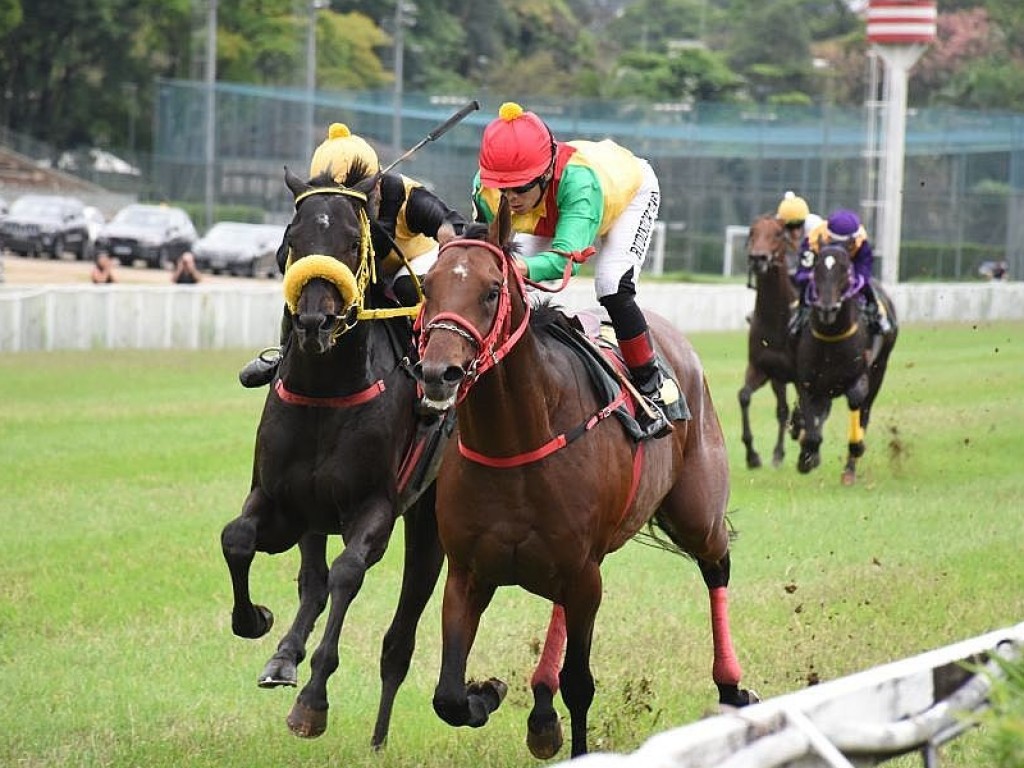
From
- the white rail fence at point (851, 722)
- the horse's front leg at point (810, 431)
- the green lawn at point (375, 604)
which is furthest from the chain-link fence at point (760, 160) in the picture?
the white rail fence at point (851, 722)

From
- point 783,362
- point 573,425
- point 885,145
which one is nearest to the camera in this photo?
point 573,425

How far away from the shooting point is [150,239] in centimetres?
4556

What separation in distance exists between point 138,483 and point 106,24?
5094 centimetres

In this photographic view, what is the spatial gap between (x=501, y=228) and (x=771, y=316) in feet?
36.6

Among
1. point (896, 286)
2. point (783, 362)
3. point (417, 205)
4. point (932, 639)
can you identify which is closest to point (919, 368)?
point (896, 286)

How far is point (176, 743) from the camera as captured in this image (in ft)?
23.5

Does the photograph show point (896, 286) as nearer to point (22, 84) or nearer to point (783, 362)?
point (783, 362)

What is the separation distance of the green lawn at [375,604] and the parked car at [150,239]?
2694 cm

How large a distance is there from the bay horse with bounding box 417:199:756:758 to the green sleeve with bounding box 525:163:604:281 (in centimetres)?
28

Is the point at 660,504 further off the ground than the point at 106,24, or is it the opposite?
the point at 106,24

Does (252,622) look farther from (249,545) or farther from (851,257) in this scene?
(851,257)

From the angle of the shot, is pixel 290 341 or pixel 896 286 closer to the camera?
pixel 290 341

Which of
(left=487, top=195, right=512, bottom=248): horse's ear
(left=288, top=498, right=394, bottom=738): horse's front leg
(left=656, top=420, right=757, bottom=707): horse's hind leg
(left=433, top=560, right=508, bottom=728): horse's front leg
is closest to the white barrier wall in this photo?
(left=656, top=420, right=757, bottom=707): horse's hind leg

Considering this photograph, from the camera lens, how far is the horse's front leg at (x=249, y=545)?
700 cm
